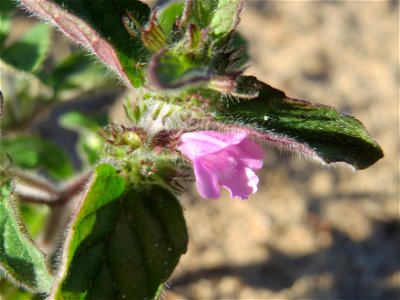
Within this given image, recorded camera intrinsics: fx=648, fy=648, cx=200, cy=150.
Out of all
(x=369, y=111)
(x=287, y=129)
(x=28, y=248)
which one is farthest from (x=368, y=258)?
(x=28, y=248)

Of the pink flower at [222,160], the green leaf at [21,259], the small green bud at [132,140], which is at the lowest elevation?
the green leaf at [21,259]

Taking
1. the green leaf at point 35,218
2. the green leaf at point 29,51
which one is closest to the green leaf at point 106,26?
the green leaf at point 29,51

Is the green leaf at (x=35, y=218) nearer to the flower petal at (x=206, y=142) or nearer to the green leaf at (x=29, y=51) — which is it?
the green leaf at (x=29, y=51)

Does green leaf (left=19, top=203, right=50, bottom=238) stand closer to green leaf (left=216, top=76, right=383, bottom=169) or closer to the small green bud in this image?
the small green bud

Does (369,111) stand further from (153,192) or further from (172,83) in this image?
(172,83)

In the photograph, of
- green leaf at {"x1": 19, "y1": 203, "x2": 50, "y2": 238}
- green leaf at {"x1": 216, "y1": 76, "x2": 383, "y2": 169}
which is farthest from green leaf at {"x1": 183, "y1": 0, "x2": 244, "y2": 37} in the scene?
green leaf at {"x1": 19, "y1": 203, "x2": 50, "y2": 238}
